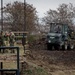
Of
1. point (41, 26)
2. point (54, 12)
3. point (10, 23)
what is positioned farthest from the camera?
point (54, 12)

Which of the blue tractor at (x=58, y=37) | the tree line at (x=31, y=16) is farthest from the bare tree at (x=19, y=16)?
the blue tractor at (x=58, y=37)

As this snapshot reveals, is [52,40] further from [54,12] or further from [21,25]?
[54,12]

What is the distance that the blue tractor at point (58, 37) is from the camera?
34.0m

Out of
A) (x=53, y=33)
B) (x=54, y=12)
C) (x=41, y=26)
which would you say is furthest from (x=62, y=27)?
(x=54, y=12)

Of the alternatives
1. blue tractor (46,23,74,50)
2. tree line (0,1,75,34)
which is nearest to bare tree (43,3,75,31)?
tree line (0,1,75,34)

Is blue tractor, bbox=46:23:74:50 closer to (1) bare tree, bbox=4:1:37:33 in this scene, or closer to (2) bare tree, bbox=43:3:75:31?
(1) bare tree, bbox=4:1:37:33

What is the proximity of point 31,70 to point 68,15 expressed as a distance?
5257cm

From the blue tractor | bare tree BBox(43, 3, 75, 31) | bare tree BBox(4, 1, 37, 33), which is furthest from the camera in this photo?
bare tree BBox(43, 3, 75, 31)

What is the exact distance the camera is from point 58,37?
111 feet

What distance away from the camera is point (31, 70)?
15945mm

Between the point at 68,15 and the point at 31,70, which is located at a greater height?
the point at 68,15

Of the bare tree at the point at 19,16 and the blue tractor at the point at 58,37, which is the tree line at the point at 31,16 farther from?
the blue tractor at the point at 58,37

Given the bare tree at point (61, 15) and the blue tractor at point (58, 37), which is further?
the bare tree at point (61, 15)

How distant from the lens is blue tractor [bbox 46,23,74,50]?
34.0 metres
